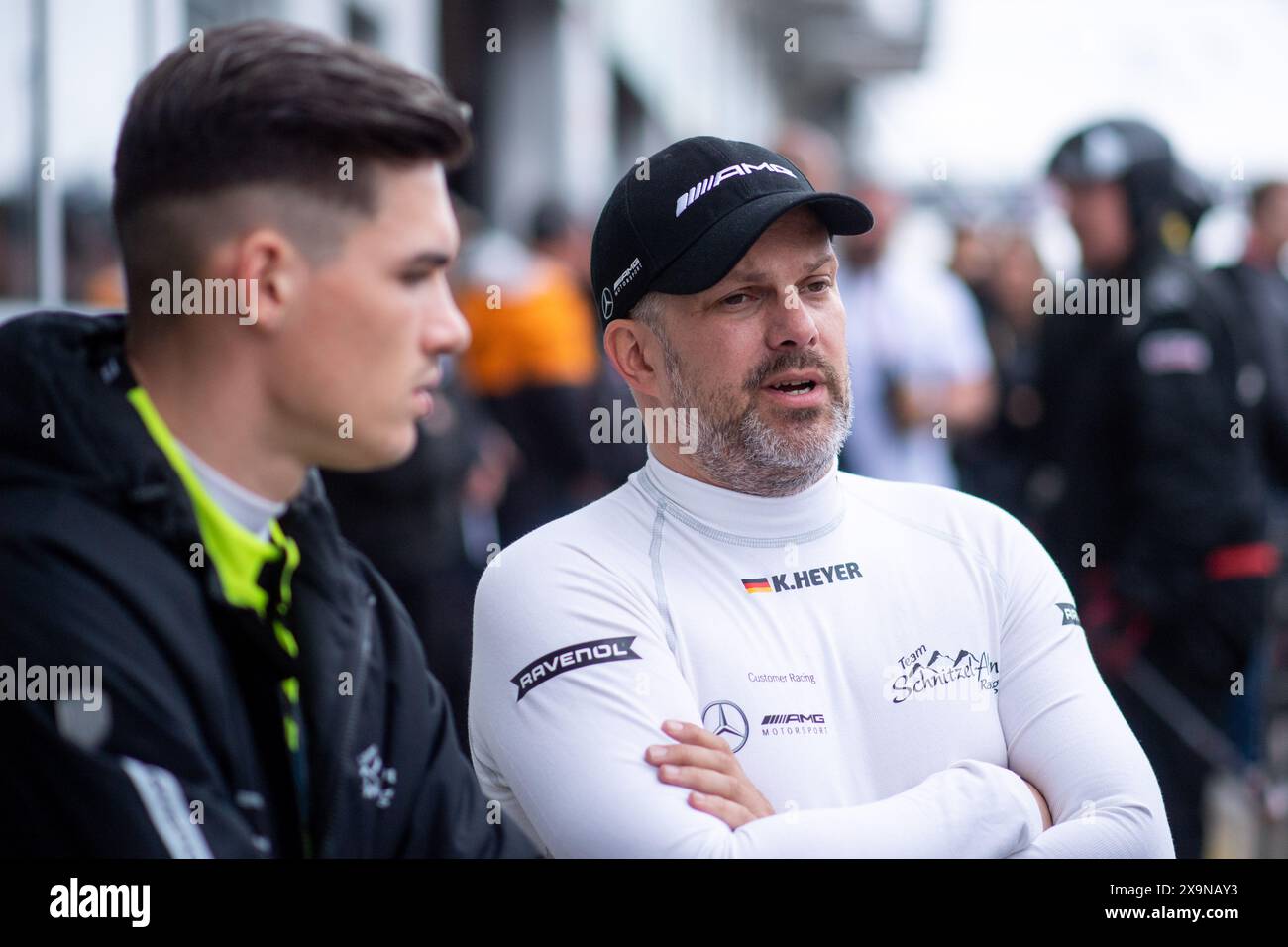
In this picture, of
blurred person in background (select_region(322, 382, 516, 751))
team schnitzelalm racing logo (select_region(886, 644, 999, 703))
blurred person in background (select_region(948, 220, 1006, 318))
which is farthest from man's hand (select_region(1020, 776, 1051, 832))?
blurred person in background (select_region(948, 220, 1006, 318))

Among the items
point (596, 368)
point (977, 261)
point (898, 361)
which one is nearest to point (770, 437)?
point (898, 361)

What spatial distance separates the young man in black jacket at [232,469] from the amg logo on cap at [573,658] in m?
0.19

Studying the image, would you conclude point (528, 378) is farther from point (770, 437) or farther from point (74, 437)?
point (74, 437)

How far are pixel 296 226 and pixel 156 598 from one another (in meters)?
0.41

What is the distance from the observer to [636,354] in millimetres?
2201

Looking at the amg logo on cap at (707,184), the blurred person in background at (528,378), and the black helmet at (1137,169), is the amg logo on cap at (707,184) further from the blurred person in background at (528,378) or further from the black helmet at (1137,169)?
the blurred person in background at (528,378)

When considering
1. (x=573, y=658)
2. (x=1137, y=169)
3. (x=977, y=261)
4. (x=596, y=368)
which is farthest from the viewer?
(x=977, y=261)

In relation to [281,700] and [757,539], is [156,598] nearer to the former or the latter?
[281,700]

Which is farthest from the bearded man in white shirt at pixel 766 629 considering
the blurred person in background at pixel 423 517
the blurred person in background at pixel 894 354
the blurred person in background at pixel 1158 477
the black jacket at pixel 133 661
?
the blurred person in background at pixel 894 354

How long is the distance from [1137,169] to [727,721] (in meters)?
2.57

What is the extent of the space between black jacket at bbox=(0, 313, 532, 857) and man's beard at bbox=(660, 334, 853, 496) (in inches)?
24.6

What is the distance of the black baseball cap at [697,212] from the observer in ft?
6.59

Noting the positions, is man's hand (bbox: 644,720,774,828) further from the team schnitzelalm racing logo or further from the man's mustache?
the man's mustache
